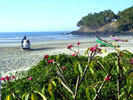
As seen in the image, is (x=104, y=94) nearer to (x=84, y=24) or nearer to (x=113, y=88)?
(x=113, y=88)

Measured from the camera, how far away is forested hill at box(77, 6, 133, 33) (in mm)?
88444

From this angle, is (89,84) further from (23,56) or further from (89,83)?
(23,56)

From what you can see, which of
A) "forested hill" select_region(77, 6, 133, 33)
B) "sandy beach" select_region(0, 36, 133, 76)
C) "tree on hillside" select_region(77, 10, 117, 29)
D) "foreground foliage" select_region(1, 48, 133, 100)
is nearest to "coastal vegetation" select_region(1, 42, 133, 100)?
"foreground foliage" select_region(1, 48, 133, 100)

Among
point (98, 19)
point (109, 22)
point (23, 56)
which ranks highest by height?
point (98, 19)

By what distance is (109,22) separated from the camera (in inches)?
4678

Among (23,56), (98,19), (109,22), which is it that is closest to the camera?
(23,56)

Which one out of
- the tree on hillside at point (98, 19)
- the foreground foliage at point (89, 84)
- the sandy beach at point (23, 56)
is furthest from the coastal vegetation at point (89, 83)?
the tree on hillside at point (98, 19)

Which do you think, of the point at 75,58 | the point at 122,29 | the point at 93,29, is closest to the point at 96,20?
the point at 93,29

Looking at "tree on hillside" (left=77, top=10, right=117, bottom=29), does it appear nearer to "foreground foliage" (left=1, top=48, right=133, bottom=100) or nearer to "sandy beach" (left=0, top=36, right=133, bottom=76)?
"sandy beach" (left=0, top=36, right=133, bottom=76)

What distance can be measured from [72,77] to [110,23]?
11597 centimetres

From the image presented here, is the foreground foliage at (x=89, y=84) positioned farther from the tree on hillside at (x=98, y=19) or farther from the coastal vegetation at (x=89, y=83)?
the tree on hillside at (x=98, y=19)

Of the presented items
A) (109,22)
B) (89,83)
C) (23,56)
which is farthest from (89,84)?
(109,22)

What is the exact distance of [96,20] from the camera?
122 meters

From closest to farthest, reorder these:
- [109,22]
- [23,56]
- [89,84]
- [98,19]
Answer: [89,84], [23,56], [109,22], [98,19]
